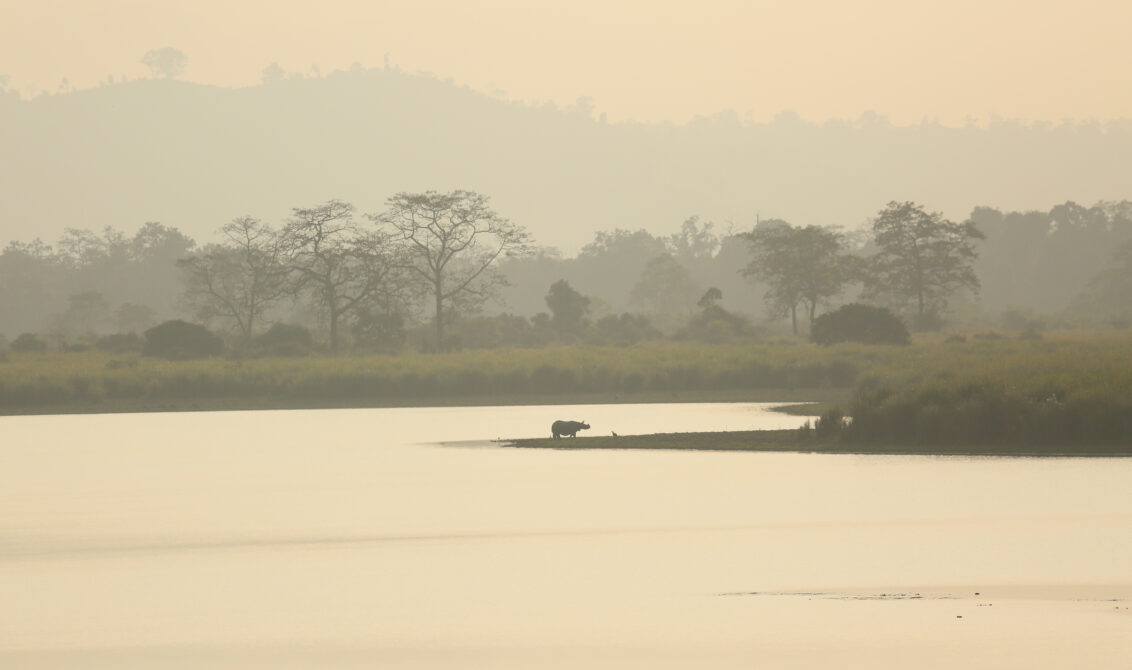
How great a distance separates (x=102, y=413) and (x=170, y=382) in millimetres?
3148

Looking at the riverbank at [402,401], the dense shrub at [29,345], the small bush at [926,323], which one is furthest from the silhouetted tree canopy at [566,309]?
the riverbank at [402,401]

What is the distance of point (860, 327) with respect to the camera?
70.5 m

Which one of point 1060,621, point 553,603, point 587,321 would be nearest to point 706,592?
point 553,603

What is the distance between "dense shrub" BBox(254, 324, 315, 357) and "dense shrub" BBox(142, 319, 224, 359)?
2.54 metres

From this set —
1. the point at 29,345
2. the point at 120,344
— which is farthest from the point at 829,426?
the point at 29,345

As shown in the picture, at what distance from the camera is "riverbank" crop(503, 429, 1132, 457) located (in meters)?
26.4

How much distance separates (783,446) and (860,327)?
137 ft

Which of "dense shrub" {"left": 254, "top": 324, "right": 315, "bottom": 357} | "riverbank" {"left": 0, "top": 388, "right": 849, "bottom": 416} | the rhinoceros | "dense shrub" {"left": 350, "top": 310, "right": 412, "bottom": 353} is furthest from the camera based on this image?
"dense shrub" {"left": 350, "top": 310, "right": 412, "bottom": 353}

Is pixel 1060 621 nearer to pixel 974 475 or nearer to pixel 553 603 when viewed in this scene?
pixel 553 603

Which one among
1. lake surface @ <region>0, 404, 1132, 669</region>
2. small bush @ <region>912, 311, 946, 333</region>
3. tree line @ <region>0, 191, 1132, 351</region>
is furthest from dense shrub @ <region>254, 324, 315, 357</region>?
lake surface @ <region>0, 404, 1132, 669</region>

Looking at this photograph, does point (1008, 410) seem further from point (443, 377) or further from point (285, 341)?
point (285, 341)

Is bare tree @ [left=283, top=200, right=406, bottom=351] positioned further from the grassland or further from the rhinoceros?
the rhinoceros

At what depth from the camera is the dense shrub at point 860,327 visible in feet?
228

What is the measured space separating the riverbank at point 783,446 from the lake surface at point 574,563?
0.94 metres
